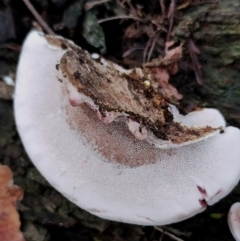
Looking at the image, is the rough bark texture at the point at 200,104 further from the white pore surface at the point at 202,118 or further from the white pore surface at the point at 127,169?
the white pore surface at the point at 127,169

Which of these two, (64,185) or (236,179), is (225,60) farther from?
(64,185)

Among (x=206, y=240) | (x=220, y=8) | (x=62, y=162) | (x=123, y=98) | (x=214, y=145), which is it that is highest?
(x=220, y=8)

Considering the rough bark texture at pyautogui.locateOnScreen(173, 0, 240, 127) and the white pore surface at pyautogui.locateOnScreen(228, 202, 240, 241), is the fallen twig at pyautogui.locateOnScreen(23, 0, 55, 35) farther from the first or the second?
the white pore surface at pyautogui.locateOnScreen(228, 202, 240, 241)

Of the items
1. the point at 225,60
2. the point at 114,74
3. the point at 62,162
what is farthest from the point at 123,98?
the point at 225,60

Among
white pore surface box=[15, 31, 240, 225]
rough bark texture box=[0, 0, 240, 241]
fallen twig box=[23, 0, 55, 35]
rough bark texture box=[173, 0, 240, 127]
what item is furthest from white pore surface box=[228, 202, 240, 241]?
fallen twig box=[23, 0, 55, 35]

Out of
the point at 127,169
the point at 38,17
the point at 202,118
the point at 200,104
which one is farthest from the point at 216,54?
the point at 38,17
